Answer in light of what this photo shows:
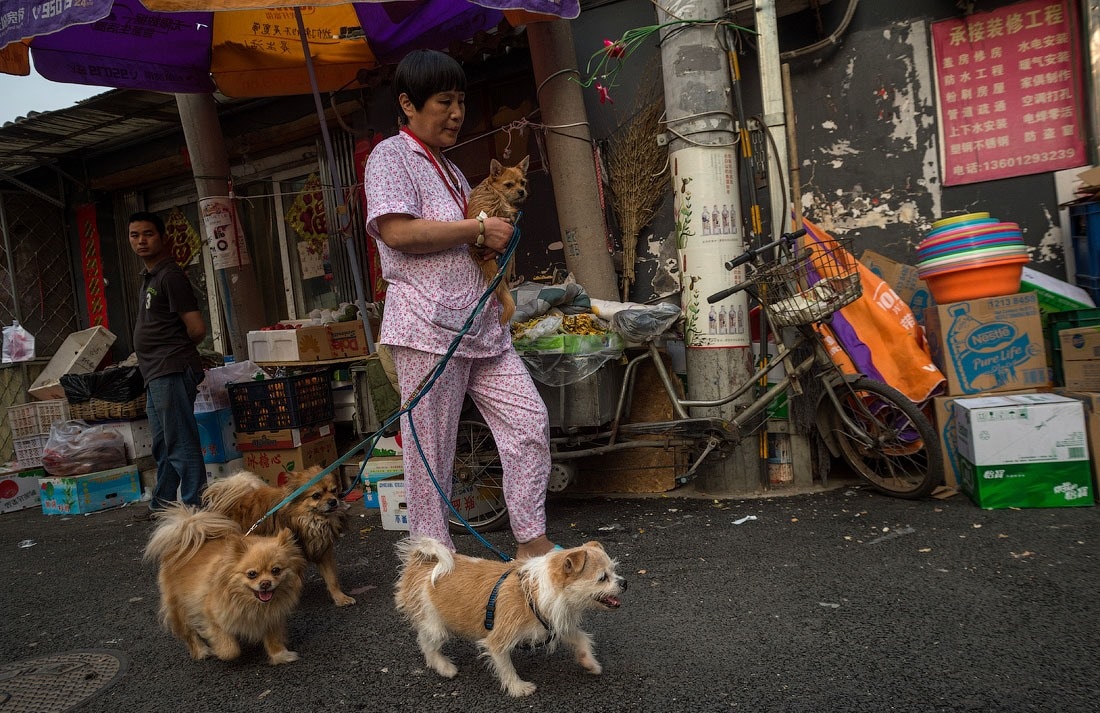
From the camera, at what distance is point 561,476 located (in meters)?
4.40

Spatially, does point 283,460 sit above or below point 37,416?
below

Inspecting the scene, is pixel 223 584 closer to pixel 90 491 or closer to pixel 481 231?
pixel 481 231

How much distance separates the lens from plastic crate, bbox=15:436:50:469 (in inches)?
274

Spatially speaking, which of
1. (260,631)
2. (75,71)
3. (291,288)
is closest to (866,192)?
(260,631)

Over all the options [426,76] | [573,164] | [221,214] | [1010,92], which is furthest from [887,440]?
[221,214]

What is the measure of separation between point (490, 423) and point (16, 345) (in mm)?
8699

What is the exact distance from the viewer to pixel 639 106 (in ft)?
19.4

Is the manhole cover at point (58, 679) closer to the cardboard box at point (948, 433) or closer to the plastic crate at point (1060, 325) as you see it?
the cardboard box at point (948, 433)

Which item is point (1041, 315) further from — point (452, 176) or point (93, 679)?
point (93, 679)

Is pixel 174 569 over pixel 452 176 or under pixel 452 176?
under

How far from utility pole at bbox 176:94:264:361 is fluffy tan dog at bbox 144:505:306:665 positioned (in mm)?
4253

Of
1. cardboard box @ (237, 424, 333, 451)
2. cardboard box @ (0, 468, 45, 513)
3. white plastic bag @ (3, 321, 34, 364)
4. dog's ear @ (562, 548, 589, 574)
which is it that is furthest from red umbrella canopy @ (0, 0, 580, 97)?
white plastic bag @ (3, 321, 34, 364)

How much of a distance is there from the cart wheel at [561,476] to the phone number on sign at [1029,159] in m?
3.67

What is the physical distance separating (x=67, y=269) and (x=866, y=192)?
1057 cm
